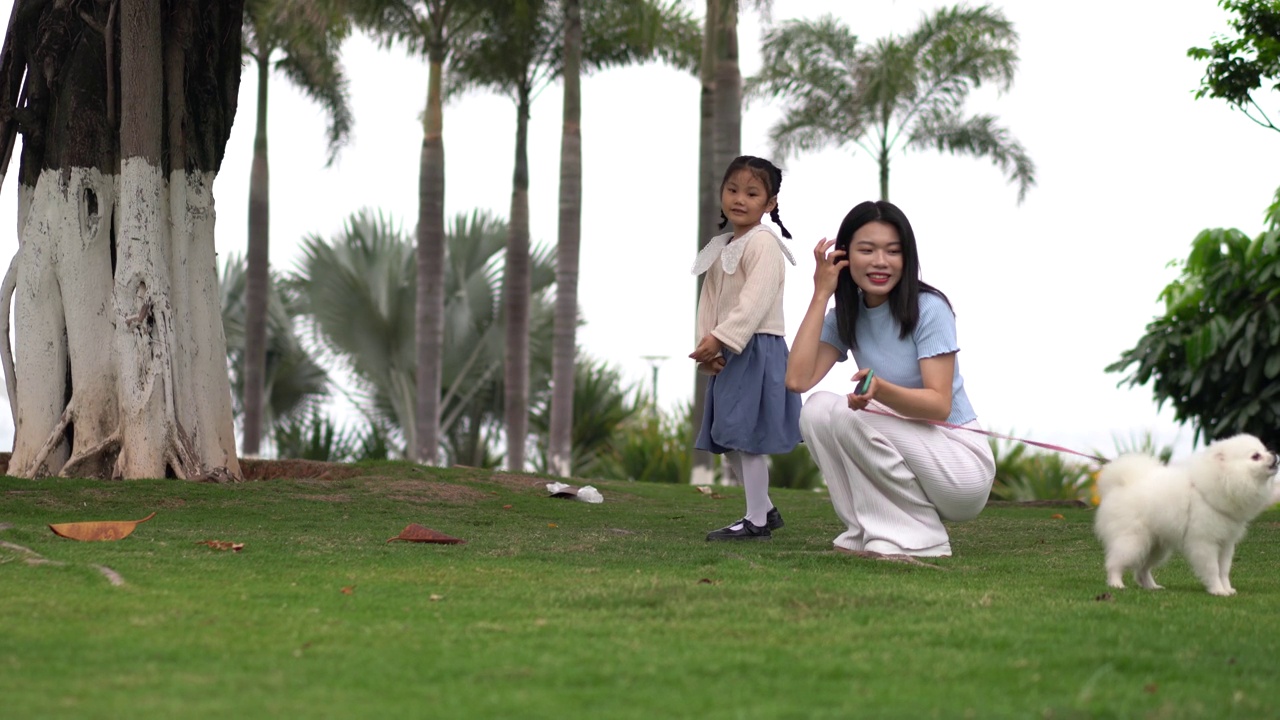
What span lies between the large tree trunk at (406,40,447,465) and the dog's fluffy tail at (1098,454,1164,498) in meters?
17.9

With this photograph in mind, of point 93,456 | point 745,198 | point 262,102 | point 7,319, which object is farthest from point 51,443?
point 262,102

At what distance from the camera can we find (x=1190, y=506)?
14.3 feet

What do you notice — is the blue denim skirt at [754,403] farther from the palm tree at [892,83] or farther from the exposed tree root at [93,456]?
the palm tree at [892,83]

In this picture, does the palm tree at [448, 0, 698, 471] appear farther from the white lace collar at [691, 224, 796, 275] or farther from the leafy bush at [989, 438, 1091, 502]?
the white lace collar at [691, 224, 796, 275]

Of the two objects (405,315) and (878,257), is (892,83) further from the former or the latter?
(878,257)

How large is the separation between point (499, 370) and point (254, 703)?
26019mm

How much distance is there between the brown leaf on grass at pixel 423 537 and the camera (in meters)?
5.77

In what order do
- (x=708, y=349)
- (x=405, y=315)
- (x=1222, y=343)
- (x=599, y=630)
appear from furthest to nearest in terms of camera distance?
(x=405, y=315) → (x=1222, y=343) → (x=708, y=349) → (x=599, y=630)

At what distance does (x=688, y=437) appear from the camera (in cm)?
2047

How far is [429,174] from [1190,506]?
1873cm

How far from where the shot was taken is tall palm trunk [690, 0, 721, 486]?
18.0 metres

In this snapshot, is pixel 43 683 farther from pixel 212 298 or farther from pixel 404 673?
pixel 212 298

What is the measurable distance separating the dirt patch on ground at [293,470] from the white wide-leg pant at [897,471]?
4.97m

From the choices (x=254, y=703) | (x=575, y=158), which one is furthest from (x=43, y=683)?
(x=575, y=158)
